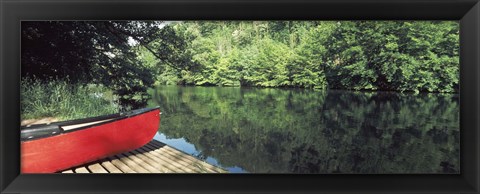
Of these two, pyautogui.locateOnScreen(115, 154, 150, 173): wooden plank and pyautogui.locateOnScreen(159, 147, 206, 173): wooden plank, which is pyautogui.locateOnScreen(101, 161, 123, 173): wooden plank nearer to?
pyautogui.locateOnScreen(115, 154, 150, 173): wooden plank

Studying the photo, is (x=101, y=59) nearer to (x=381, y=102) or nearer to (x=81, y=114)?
(x=81, y=114)

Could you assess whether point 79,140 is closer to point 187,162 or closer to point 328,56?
point 187,162

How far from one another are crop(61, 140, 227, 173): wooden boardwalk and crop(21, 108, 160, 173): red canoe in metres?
0.06

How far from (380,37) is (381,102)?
137 centimetres

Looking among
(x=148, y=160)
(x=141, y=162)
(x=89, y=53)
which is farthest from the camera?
(x=89, y=53)

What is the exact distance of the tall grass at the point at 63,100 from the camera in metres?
2.64

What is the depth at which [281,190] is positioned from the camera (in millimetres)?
1414

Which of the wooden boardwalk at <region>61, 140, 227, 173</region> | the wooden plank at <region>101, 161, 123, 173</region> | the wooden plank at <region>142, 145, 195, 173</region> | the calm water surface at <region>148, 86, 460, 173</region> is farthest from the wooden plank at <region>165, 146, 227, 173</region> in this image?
the calm water surface at <region>148, 86, 460, 173</region>

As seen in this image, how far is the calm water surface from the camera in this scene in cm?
474

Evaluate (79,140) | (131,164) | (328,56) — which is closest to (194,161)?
(131,164)

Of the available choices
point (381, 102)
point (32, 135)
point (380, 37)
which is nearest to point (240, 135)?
point (381, 102)

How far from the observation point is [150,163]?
245cm

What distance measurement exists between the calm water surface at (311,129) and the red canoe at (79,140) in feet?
7.15

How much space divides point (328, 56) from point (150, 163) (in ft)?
14.9
